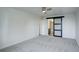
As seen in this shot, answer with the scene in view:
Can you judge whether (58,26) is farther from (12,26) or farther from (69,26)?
(12,26)

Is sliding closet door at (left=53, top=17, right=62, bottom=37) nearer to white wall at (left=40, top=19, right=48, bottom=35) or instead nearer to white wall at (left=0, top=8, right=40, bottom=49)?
white wall at (left=40, top=19, right=48, bottom=35)

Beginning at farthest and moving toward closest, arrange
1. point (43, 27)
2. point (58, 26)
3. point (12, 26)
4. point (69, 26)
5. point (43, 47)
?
point (43, 27), point (58, 26), point (69, 26), point (12, 26), point (43, 47)

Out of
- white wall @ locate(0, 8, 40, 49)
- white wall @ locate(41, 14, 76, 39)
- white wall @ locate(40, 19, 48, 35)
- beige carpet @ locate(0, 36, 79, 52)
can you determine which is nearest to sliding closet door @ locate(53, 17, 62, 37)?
white wall @ locate(41, 14, 76, 39)

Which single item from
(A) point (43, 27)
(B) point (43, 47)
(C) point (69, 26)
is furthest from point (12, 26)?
(A) point (43, 27)

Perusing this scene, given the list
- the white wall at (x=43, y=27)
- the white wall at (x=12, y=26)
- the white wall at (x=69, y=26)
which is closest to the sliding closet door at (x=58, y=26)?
the white wall at (x=69, y=26)

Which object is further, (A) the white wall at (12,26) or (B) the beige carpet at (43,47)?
(A) the white wall at (12,26)

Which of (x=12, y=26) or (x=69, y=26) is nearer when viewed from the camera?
(x=12, y=26)

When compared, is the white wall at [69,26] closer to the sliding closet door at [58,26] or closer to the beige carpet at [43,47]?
the sliding closet door at [58,26]

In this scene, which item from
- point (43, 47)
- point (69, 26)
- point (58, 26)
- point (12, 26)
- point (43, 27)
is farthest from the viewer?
point (43, 27)

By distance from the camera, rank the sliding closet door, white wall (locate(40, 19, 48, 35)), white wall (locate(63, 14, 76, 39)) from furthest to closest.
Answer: white wall (locate(40, 19, 48, 35)) → the sliding closet door → white wall (locate(63, 14, 76, 39))
